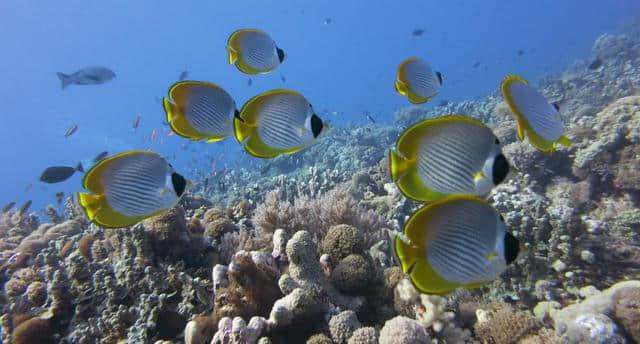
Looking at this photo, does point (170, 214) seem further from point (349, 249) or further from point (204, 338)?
point (349, 249)

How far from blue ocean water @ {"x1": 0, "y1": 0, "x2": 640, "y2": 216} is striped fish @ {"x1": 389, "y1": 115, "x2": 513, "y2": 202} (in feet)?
308

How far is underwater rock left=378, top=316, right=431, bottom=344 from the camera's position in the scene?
2580 millimetres

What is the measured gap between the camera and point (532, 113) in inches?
79.7

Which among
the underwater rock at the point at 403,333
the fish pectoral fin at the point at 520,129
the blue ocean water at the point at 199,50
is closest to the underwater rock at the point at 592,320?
the underwater rock at the point at 403,333

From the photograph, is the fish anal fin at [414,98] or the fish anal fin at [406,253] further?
the fish anal fin at [414,98]

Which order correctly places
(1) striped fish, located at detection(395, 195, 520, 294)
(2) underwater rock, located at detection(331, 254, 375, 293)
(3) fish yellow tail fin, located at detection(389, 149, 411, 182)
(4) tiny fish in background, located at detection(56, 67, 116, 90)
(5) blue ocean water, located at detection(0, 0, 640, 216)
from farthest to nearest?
1. (5) blue ocean water, located at detection(0, 0, 640, 216)
2. (4) tiny fish in background, located at detection(56, 67, 116, 90)
3. (2) underwater rock, located at detection(331, 254, 375, 293)
4. (3) fish yellow tail fin, located at detection(389, 149, 411, 182)
5. (1) striped fish, located at detection(395, 195, 520, 294)

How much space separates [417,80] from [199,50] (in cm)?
17835

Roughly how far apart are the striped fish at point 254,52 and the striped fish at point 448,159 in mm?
2735

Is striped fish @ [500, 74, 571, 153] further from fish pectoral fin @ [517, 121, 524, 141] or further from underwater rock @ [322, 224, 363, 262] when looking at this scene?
underwater rock @ [322, 224, 363, 262]

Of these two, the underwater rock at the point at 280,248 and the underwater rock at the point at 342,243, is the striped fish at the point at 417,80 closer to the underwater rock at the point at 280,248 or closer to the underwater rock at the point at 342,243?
the underwater rock at the point at 342,243

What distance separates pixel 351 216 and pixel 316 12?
169001 mm

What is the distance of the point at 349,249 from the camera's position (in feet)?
12.5

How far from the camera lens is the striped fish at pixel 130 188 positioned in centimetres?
204

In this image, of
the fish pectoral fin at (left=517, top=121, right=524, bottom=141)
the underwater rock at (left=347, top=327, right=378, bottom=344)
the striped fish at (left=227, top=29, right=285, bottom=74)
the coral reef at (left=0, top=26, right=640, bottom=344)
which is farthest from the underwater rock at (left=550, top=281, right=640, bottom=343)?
the striped fish at (left=227, top=29, right=285, bottom=74)
